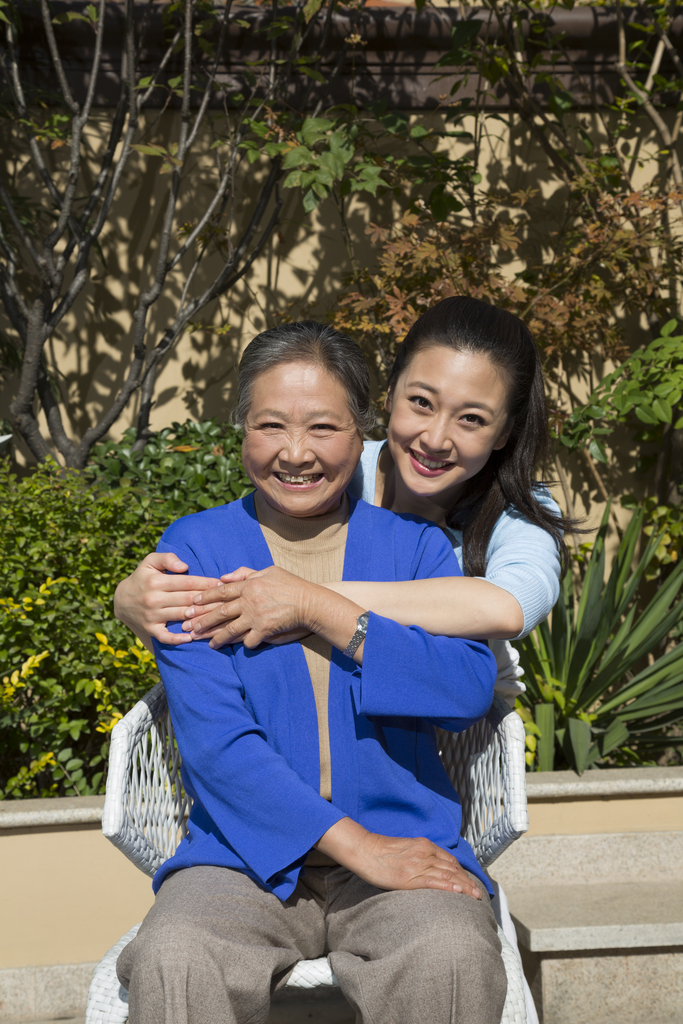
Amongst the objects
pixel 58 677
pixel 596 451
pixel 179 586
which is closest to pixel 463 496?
pixel 179 586

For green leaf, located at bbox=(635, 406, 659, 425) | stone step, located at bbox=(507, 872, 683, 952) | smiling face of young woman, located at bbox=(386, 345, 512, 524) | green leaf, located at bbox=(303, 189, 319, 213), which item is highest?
green leaf, located at bbox=(303, 189, 319, 213)

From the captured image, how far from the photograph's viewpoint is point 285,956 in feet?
4.89

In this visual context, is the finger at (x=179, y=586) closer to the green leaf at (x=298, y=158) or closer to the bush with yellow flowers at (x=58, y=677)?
the bush with yellow flowers at (x=58, y=677)

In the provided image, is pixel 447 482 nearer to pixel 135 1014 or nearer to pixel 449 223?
pixel 135 1014

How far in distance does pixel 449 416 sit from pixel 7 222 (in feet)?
9.72

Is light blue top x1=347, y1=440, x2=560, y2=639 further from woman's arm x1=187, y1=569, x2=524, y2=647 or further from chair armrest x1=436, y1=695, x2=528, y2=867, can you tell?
chair armrest x1=436, y1=695, x2=528, y2=867

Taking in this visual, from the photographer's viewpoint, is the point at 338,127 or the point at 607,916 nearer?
the point at 607,916

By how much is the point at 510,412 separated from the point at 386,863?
1112mm

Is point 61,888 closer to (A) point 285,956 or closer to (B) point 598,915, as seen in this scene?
(A) point 285,956

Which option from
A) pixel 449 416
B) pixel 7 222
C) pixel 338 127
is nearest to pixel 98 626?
pixel 449 416

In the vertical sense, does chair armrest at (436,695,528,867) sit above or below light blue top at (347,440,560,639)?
below

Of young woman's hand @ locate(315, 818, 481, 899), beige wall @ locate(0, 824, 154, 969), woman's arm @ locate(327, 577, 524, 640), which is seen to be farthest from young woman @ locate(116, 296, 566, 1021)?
beige wall @ locate(0, 824, 154, 969)

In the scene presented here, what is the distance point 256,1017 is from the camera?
4.75ft

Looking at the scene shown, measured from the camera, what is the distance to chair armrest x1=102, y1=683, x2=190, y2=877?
1641mm
